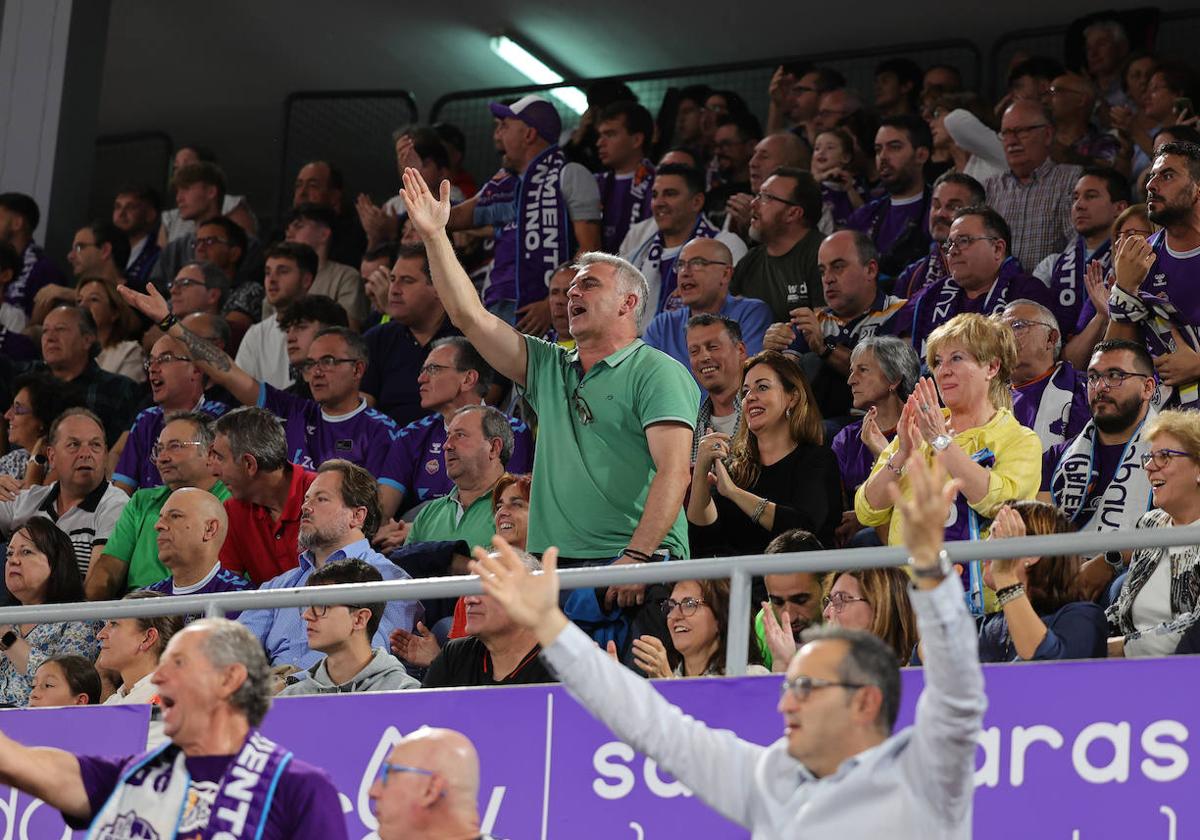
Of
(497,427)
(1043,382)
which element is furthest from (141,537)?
(1043,382)

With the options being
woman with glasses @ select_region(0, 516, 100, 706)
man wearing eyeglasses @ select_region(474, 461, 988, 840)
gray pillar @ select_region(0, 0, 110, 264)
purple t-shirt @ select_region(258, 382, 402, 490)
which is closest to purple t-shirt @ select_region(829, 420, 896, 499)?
purple t-shirt @ select_region(258, 382, 402, 490)

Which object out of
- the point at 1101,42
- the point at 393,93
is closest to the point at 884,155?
the point at 1101,42

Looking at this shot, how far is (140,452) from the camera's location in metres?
8.20

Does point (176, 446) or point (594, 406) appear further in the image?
point (176, 446)

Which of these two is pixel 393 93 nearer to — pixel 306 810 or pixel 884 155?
pixel 884 155

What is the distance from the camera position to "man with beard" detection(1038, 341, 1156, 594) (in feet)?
18.6

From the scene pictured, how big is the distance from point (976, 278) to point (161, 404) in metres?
3.79

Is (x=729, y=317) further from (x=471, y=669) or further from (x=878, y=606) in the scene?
(x=878, y=606)

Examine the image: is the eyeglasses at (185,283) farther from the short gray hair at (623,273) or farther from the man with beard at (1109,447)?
the man with beard at (1109,447)

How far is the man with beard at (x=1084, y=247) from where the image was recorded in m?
7.37

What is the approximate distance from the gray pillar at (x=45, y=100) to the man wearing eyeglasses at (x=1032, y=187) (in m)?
5.84

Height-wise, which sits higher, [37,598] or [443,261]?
[443,261]

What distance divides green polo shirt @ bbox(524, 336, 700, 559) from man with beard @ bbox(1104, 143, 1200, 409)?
5.86 ft

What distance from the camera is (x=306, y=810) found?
3.63m
